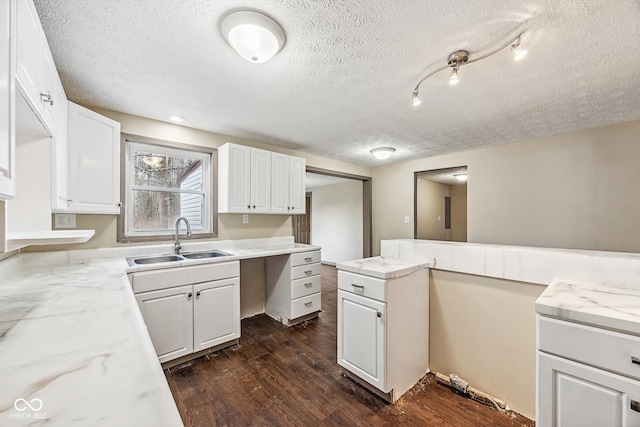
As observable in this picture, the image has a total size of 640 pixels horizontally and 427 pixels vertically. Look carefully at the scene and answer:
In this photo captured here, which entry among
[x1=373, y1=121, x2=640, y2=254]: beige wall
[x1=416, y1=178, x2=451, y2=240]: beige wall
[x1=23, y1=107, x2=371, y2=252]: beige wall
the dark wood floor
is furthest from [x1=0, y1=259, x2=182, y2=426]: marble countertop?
[x1=416, y1=178, x2=451, y2=240]: beige wall

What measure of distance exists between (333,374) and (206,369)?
3.38ft

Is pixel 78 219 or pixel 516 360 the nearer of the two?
pixel 516 360

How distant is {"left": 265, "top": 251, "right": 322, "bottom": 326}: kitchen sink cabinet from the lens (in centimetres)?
296

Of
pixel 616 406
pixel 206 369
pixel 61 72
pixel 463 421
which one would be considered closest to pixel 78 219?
pixel 61 72

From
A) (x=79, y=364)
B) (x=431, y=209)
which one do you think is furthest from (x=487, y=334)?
(x=431, y=209)

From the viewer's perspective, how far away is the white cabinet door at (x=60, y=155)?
57.1 inches

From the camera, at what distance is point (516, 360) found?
5.41 ft

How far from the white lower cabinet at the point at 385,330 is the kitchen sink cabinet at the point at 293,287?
3.57 ft

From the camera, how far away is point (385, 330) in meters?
→ 1.68

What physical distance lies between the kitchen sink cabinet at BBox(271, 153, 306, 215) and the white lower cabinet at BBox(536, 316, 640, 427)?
8.52ft

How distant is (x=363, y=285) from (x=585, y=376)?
109 cm

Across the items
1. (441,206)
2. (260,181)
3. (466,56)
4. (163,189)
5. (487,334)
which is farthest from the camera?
(441,206)

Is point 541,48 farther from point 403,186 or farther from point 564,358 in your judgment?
point 403,186

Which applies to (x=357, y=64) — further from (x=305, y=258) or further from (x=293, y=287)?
(x=293, y=287)
